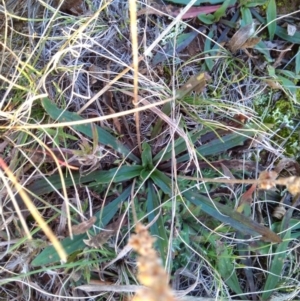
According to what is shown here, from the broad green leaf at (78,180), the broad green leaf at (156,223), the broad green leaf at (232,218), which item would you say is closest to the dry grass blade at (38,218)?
the broad green leaf at (78,180)

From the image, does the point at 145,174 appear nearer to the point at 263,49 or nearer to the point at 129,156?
the point at 129,156

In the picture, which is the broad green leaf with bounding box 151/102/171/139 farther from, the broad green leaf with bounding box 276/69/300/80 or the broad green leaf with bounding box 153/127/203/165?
the broad green leaf with bounding box 276/69/300/80

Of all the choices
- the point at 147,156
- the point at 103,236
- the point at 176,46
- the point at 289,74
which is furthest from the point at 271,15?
the point at 103,236

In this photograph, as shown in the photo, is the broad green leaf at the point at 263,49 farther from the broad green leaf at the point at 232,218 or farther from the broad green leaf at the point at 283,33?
the broad green leaf at the point at 232,218

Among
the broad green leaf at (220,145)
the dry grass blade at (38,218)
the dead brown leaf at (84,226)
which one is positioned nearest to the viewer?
the dry grass blade at (38,218)

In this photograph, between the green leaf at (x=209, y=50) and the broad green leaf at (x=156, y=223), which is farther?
the green leaf at (x=209, y=50)
